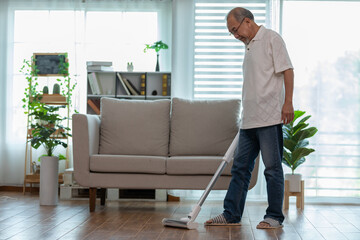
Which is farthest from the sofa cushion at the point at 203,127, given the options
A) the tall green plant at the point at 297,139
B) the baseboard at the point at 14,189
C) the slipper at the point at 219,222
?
the baseboard at the point at 14,189

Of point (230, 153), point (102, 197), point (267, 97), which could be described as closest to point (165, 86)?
point (102, 197)

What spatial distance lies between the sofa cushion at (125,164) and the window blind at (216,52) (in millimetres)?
1510

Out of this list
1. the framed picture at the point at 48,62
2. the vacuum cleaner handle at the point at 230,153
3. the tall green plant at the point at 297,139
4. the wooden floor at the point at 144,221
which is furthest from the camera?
the framed picture at the point at 48,62

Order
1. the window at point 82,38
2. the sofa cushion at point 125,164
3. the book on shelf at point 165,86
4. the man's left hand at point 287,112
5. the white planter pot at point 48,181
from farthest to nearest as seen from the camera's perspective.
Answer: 1. the window at point 82,38
2. the book on shelf at point 165,86
3. the white planter pot at point 48,181
4. the sofa cushion at point 125,164
5. the man's left hand at point 287,112

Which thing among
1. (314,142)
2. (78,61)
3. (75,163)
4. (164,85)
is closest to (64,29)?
(78,61)

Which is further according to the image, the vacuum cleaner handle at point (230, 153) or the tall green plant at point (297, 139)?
the tall green plant at point (297, 139)

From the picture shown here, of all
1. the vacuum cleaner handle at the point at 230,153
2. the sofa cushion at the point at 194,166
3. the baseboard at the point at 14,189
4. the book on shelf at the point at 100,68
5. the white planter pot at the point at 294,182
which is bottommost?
the baseboard at the point at 14,189

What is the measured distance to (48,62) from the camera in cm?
536

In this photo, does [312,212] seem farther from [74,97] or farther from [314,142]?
[74,97]

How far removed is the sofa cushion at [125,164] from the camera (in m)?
3.76

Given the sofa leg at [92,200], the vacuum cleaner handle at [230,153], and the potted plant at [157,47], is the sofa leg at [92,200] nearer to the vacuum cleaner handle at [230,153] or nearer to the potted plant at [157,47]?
the vacuum cleaner handle at [230,153]

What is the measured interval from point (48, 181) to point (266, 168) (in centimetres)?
196

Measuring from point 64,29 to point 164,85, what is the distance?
49.2 inches

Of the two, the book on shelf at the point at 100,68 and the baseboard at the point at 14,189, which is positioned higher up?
the book on shelf at the point at 100,68
